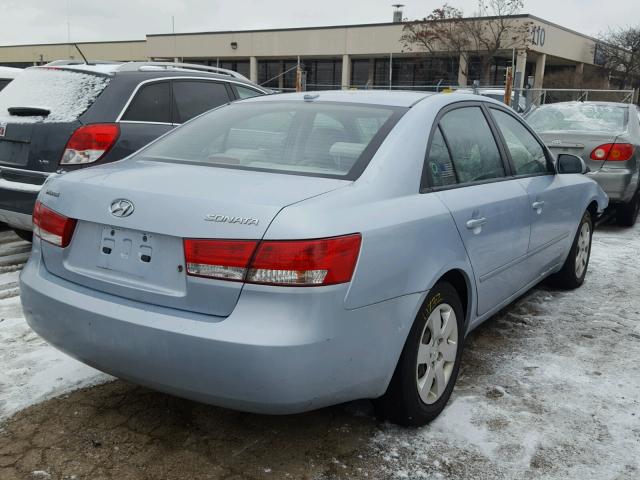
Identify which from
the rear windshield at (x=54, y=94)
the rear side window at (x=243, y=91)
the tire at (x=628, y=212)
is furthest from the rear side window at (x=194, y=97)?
the tire at (x=628, y=212)

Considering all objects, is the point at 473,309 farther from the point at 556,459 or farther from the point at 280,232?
the point at 280,232

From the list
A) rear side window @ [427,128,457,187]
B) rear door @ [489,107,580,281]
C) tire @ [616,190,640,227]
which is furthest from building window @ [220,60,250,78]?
rear side window @ [427,128,457,187]

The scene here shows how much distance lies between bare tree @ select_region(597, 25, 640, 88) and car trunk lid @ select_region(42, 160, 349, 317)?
137 feet

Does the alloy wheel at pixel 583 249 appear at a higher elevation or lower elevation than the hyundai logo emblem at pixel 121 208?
lower

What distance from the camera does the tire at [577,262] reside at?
16.9 ft

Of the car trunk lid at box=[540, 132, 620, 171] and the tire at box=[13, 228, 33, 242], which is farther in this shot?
the car trunk lid at box=[540, 132, 620, 171]

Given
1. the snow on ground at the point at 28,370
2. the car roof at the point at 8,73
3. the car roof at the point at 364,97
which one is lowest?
the snow on ground at the point at 28,370

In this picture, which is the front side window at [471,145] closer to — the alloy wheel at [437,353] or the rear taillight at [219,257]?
the alloy wheel at [437,353]

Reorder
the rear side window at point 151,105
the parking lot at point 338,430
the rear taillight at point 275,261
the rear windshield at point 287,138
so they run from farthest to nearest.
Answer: the rear side window at point 151,105, the rear windshield at point 287,138, the parking lot at point 338,430, the rear taillight at point 275,261

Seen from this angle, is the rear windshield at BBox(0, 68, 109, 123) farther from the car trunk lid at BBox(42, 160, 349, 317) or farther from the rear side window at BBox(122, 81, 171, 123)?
the car trunk lid at BBox(42, 160, 349, 317)

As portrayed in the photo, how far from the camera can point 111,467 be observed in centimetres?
263

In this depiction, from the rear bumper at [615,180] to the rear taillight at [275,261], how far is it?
243 inches

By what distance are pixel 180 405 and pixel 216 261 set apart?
3.79ft

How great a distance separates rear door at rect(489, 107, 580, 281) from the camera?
4.05 meters
